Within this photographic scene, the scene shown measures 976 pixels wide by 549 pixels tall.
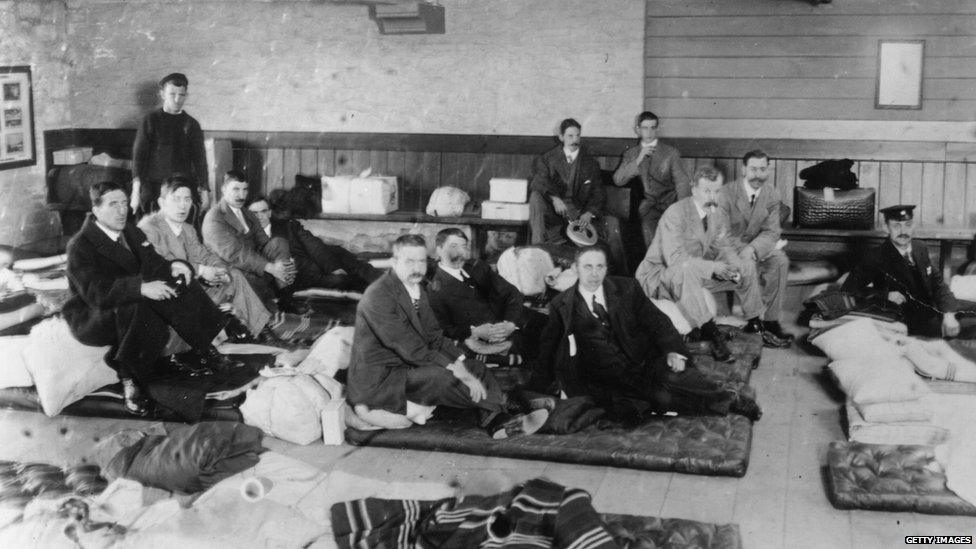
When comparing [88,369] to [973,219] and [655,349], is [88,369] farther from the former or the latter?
[973,219]

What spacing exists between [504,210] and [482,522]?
468 cm

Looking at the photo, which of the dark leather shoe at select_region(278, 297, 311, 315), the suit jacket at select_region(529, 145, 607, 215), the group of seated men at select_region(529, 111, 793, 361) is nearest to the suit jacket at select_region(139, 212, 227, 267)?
the dark leather shoe at select_region(278, 297, 311, 315)

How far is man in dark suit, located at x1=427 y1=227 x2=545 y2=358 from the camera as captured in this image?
5902 mm

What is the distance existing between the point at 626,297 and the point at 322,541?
2.34 meters

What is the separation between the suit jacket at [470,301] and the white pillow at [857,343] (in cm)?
181

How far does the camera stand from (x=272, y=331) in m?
6.61

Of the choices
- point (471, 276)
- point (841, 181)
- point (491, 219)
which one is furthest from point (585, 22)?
point (471, 276)

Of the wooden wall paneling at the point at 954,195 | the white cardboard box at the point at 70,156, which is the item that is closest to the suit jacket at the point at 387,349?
the wooden wall paneling at the point at 954,195

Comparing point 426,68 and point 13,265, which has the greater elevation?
point 426,68

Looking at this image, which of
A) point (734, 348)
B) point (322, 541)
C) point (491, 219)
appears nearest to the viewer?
point (322, 541)

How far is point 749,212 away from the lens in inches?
277

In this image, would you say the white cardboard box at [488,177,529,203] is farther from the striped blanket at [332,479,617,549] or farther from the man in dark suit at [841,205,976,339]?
the striped blanket at [332,479,617,549]

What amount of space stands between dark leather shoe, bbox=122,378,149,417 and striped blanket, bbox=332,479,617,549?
6.32 feet

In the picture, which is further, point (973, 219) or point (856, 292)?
point (973, 219)
